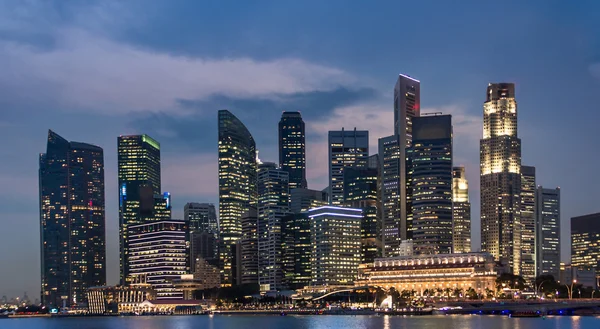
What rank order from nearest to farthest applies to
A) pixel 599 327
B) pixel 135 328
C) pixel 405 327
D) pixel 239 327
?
1. pixel 599 327
2. pixel 405 327
3. pixel 239 327
4. pixel 135 328

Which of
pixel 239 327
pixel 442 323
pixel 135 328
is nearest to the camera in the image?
pixel 442 323

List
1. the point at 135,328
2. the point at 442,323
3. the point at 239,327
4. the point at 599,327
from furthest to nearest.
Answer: the point at 135,328, the point at 239,327, the point at 442,323, the point at 599,327

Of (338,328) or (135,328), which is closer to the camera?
(338,328)

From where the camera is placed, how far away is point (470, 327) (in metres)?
155

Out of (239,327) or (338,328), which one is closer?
(338,328)

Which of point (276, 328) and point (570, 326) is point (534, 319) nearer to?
point (570, 326)

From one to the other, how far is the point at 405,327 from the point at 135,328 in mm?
70223

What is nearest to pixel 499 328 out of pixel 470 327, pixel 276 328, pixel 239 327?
pixel 470 327

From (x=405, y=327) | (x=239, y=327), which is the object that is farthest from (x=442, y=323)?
(x=239, y=327)

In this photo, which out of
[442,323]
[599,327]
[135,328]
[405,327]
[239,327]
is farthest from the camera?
[135,328]

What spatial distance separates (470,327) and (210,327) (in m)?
65.3

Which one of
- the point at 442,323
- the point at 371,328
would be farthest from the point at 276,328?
the point at 442,323

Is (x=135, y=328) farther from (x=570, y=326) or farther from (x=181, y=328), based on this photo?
(x=570, y=326)

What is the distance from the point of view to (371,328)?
16388 cm
